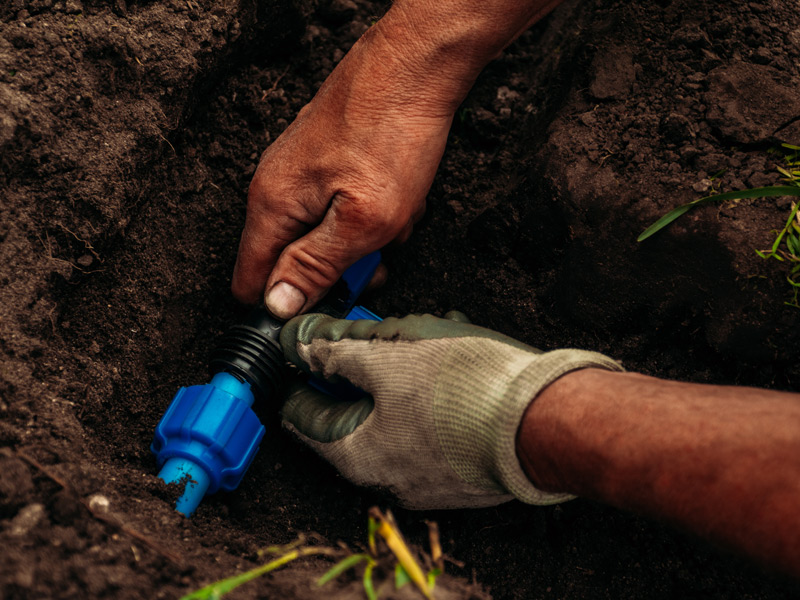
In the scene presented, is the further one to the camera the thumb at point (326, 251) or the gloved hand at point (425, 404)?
the thumb at point (326, 251)

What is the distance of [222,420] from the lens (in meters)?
1.19

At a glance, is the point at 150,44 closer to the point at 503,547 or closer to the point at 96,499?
the point at 96,499

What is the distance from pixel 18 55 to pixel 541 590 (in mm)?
1687

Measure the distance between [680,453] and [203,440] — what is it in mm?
894

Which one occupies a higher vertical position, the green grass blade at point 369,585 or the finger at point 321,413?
the green grass blade at point 369,585

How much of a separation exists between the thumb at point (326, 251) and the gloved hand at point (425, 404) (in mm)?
70

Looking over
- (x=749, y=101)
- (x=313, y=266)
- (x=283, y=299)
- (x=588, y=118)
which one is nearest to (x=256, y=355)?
(x=283, y=299)

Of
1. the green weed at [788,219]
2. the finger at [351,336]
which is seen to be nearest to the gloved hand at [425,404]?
the finger at [351,336]

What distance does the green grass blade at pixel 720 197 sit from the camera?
47.6 inches

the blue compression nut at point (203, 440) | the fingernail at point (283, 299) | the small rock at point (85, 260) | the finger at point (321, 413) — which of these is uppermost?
the small rock at point (85, 260)

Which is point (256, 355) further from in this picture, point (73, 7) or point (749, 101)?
point (749, 101)

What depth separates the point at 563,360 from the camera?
100 cm

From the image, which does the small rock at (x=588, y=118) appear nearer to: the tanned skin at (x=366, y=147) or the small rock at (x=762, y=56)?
the tanned skin at (x=366, y=147)

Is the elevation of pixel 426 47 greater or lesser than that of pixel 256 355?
greater
